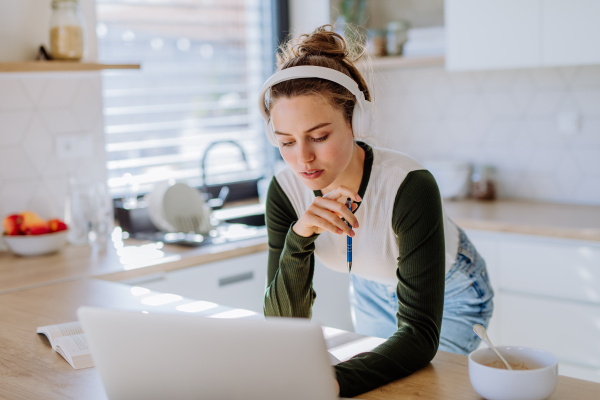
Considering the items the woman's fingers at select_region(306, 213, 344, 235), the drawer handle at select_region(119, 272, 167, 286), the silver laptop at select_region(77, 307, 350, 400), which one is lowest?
the drawer handle at select_region(119, 272, 167, 286)

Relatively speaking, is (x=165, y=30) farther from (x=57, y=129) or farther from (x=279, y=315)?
(x=279, y=315)

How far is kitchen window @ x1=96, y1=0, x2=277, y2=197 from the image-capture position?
10.1 feet

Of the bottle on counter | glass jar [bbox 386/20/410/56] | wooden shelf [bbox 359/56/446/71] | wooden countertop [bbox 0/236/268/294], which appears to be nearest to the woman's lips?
wooden countertop [bbox 0/236/268/294]

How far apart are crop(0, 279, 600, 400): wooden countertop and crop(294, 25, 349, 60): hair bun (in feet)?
2.01

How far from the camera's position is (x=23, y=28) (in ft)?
8.18

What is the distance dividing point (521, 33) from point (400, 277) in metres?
1.84

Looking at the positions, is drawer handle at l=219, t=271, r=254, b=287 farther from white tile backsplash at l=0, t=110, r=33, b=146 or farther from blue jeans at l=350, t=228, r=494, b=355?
white tile backsplash at l=0, t=110, r=33, b=146

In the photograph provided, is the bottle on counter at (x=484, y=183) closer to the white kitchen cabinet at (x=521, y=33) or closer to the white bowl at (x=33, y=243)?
the white kitchen cabinet at (x=521, y=33)

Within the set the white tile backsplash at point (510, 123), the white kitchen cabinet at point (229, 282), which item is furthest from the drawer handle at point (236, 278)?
the white tile backsplash at point (510, 123)

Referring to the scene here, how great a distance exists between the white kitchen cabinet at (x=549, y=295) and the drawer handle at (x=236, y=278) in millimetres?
941

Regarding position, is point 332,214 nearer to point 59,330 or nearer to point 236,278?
point 59,330

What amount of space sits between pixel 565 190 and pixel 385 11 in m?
1.34

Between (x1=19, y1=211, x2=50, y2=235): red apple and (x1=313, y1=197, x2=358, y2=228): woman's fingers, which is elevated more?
(x1=313, y1=197, x2=358, y2=228): woman's fingers

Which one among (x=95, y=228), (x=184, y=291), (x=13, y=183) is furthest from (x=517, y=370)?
(x=13, y=183)
